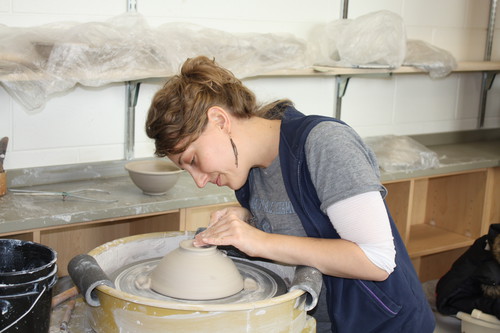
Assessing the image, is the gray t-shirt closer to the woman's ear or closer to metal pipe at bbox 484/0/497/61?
the woman's ear

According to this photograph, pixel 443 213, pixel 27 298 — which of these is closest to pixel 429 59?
pixel 443 213

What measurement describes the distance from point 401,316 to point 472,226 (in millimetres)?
2259

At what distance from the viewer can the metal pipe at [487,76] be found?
3.85 metres

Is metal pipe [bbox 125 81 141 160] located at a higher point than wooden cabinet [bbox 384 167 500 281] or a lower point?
higher

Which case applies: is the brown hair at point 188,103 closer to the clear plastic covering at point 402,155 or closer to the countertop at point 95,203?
the countertop at point 95,203

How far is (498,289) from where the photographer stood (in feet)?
8.96

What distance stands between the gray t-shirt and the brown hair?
→ 7.7 inches

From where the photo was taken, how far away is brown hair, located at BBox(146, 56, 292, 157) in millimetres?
1383

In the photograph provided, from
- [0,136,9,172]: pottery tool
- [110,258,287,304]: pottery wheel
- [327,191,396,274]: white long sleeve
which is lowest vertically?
[110,258,287,304]: pottery wheel

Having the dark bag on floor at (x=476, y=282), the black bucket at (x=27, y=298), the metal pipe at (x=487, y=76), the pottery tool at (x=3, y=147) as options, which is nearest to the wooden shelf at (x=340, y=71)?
the metal pipe at (x=487, y=76)

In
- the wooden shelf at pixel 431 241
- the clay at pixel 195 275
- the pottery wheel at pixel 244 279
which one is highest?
the clay at pixel 195 275

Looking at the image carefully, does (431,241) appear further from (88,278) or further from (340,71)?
(88,278)

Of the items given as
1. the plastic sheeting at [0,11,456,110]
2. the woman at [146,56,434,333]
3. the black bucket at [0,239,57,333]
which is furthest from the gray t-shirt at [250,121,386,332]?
the plastic sheeting at [0,11,456,110]

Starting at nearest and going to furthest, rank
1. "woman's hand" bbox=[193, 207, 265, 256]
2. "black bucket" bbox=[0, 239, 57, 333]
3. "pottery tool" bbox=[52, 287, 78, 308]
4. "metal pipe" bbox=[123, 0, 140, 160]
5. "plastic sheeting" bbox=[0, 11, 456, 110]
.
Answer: "black bucket" bbox=[0, 239, 57, 333], "woman's hand" bbox=[193, 207, 265, 256], "pottery tool" bbox=[52, 287, 78, 308], "plastic sheeting" bbox=[0, 11, 456, 110], "metal pipe" bbox=[123, 0, 140, 160]
